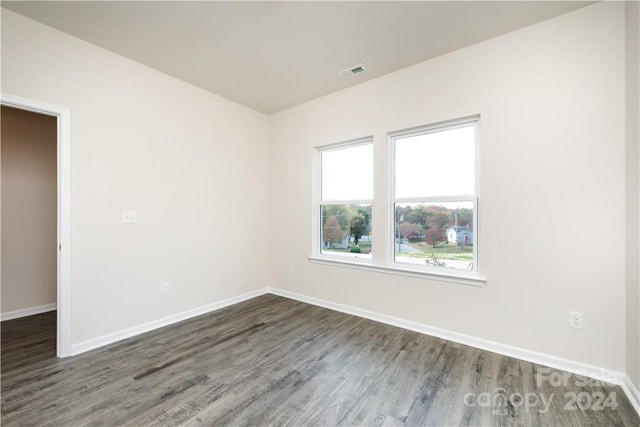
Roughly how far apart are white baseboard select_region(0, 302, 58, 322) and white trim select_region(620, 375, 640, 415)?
19.0 ft

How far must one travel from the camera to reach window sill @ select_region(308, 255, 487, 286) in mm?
2516

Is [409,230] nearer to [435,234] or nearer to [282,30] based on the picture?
[435,234]

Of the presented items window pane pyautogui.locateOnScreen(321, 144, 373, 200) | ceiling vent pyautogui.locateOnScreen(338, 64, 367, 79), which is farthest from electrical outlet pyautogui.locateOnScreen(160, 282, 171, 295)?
ceiling vent pyautogui.locateOnScreen(338, 64, 367, 79)

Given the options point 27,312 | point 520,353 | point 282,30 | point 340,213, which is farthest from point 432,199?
point 27,312

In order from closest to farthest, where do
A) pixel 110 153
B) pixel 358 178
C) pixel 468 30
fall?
pixel 468 30
pixel 110 153
pixel 358 178

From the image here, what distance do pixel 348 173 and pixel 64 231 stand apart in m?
2.98

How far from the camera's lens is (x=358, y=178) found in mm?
3455

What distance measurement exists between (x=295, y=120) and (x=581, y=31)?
119 inches

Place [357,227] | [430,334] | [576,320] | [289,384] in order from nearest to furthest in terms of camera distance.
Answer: [289,384], [576,320], [430,334], [357,227]

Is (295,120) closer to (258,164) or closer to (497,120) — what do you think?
(258,164)

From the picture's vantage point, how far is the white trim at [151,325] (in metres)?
2.43

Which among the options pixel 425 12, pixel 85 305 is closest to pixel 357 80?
pixel 425 12

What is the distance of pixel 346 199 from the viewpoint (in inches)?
140

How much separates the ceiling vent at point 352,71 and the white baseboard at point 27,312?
185 inches
